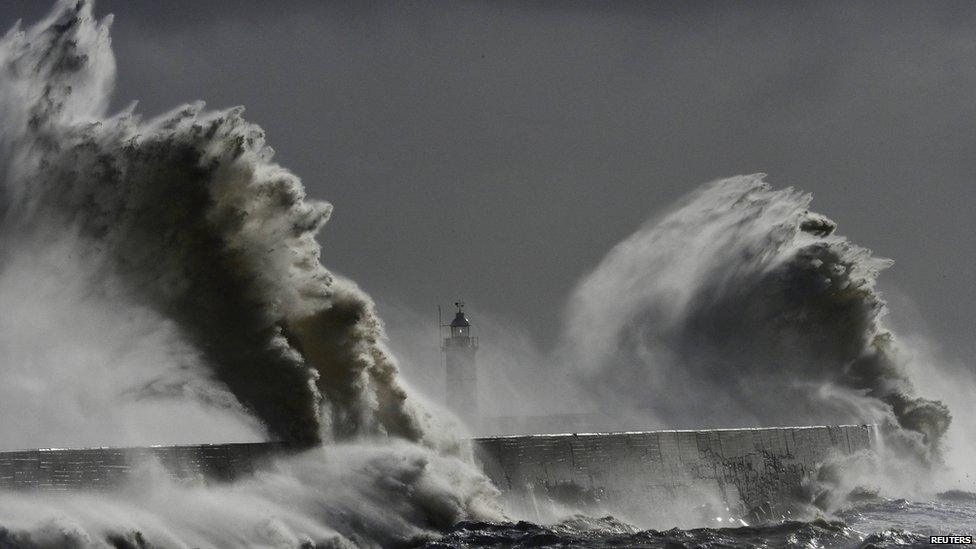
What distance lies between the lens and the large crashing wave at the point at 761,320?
29531 mm

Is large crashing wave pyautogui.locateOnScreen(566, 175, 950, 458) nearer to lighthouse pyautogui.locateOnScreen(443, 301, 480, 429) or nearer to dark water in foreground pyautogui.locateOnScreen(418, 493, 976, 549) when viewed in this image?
dark water in foreground pyautogui.locateOnScreen(418, 493, 976, 549)

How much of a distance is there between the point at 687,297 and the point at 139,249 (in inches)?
742

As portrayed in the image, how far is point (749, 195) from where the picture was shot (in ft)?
104

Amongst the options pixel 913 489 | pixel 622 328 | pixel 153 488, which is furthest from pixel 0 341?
pixel 622 328

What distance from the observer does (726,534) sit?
16.9 m

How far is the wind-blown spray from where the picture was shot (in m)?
15.1

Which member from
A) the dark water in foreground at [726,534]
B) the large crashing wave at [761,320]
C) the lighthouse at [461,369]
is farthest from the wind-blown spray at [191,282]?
the lighthouse at [461,369]

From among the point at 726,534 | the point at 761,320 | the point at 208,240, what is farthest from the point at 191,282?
the point at 761,320

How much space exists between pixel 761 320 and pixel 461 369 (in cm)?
1768

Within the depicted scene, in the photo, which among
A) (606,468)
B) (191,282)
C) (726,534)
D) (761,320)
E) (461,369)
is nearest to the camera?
(191,282)

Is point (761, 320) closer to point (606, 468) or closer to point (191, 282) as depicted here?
point (606, 468)

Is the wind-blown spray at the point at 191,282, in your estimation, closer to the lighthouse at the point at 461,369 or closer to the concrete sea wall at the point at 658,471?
the concrete sea wall at the point at 658,471

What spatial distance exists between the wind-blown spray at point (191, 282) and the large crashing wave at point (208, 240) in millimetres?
16

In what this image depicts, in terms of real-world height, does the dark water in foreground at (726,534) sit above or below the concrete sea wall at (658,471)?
below
